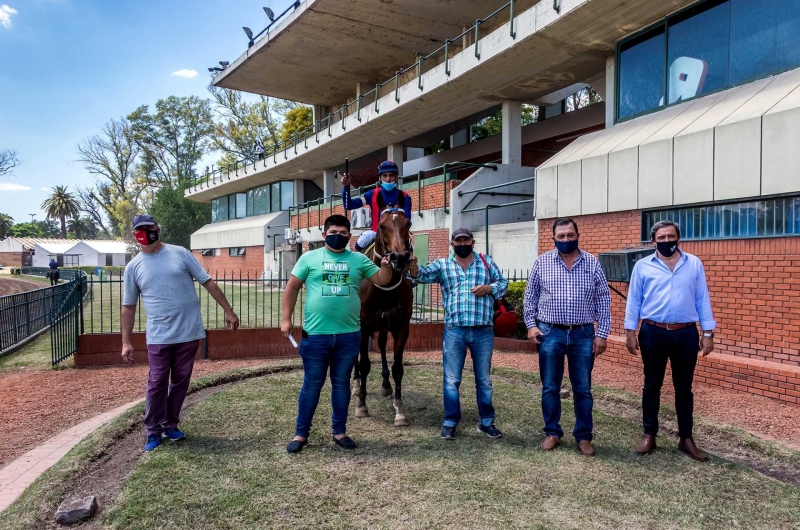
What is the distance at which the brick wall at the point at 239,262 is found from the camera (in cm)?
3571

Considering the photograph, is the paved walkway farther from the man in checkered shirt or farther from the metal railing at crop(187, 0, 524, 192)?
the metal railing at crop(187, 0, 524, 192)

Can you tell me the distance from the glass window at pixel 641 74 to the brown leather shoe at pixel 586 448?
348 inches

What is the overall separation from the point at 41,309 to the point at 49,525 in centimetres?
1158

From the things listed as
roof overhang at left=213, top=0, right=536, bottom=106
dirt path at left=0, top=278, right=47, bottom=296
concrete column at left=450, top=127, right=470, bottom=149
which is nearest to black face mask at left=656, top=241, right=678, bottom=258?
roof overhang at left=213, top=0, right=536, bottom=106

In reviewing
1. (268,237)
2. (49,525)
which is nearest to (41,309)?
(49,525)

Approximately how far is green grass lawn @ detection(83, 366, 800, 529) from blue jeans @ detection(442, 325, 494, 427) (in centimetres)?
32

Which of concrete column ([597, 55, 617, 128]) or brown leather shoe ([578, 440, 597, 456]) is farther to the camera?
concrete column ([597, 55, 617, 128])

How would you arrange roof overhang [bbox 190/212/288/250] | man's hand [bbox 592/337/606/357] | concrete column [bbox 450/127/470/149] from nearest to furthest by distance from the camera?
man's hand [bbox 592/337/606/357]
concrete column [bbox 450/127/470/149]
roof overhang [bbox 190/212/288/250]

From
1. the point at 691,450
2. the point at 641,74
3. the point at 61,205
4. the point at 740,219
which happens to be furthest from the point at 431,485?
the point at 61,205

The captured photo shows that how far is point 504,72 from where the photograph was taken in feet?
52.0

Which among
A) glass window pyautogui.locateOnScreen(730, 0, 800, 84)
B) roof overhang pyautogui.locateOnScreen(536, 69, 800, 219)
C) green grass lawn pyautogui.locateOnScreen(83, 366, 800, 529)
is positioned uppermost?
glass window pyautogui.locateOnScreen(730, 0, 800, 84)

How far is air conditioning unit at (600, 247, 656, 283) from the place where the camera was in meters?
8.17

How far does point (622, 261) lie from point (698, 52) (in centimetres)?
503

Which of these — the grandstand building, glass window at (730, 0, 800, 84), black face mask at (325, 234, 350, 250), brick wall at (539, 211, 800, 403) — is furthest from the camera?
glass window at (730, 0, 800, 84)
